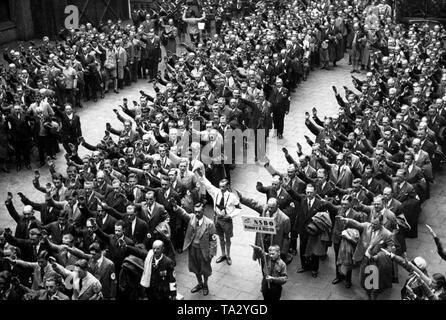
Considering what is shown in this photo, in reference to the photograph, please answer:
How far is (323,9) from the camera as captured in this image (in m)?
27.7

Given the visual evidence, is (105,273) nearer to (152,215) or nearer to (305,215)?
(152,215)

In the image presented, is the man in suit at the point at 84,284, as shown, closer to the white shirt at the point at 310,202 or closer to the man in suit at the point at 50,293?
the man in suit at the point at 50,293

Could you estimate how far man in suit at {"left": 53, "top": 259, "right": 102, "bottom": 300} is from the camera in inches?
377

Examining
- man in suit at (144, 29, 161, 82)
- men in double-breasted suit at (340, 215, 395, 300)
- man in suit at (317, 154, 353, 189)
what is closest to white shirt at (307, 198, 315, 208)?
men in double-breasted suit at (340, 215, 395, 300)

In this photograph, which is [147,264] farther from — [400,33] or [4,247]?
[400,33]

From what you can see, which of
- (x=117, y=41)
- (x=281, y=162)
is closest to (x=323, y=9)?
(x=117, y=41)

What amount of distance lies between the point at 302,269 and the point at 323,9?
57.9 ft

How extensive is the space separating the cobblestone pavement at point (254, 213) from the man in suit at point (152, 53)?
63 cm

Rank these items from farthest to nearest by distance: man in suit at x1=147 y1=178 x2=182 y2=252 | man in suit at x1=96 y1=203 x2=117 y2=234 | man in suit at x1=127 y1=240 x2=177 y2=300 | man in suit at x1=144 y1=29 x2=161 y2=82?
1. man in suit at x1=144 y1=29 x2=161 y2=82
2. man in suit at x1=147 y1=178 x2=182 y2=252
3. man in suit at x1=96 y1=203 x2=117 y2=234
4. man in suit at x1=127 y1=240 x2=177 y2=300

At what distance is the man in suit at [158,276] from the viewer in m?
10.0

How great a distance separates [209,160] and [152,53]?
30.4 feet

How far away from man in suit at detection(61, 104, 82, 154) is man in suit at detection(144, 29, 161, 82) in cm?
654

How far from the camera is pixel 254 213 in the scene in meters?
15.1

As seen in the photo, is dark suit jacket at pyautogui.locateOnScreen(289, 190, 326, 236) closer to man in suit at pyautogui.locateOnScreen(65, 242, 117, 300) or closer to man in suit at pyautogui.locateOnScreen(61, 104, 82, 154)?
man in suit at pyautogui.locateOnScreen(65, 242, 117, 300)
